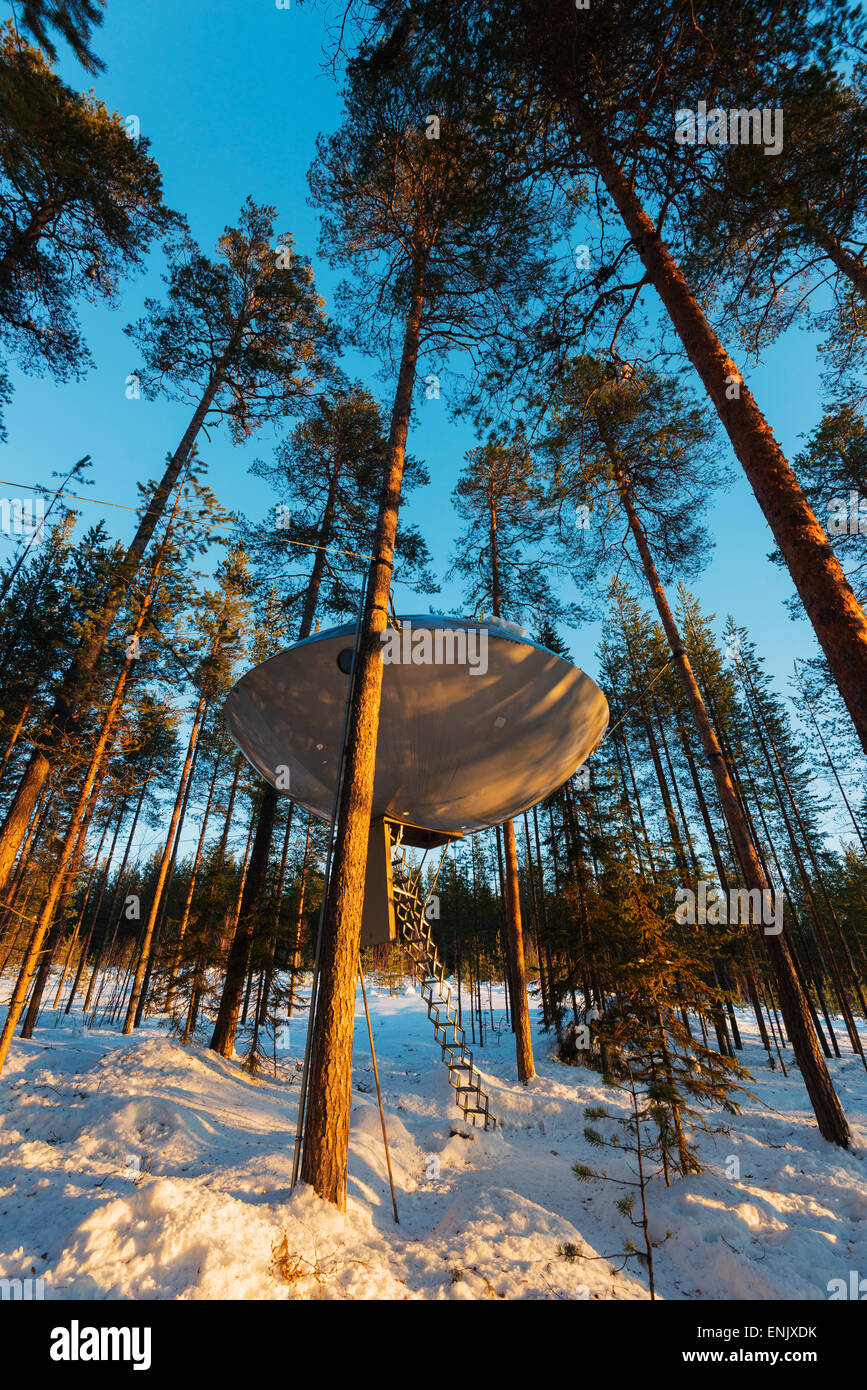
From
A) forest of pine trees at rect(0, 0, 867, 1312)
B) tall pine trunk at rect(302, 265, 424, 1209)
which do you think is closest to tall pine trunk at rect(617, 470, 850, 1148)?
forest of pine trees at rect(0, 0, 867, 1312)

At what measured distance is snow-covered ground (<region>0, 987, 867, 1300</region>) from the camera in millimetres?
3078

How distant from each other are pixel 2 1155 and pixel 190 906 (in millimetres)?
8030

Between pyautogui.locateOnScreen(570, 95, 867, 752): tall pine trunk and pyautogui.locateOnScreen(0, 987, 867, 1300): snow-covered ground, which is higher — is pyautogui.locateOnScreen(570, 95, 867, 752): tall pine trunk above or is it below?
above

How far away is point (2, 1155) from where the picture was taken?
5.23 meters

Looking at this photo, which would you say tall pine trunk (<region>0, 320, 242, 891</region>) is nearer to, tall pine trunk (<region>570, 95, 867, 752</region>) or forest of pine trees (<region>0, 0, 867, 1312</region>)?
forest of pine trees (<region>0, 0, 867, 1312</region>)

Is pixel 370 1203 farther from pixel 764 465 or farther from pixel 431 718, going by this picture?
pixel 764 465

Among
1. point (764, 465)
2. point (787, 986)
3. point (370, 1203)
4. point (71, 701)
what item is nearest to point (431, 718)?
point (764, 465)

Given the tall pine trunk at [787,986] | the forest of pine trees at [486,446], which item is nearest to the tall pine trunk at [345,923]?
the forest of pine trees at [486,446]

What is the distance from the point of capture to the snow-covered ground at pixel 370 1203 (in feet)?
10.1

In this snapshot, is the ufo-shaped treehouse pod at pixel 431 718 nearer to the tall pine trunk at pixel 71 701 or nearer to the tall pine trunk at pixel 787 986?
the tall pine trunk at pixel 71 701

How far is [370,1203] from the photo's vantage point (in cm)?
479
